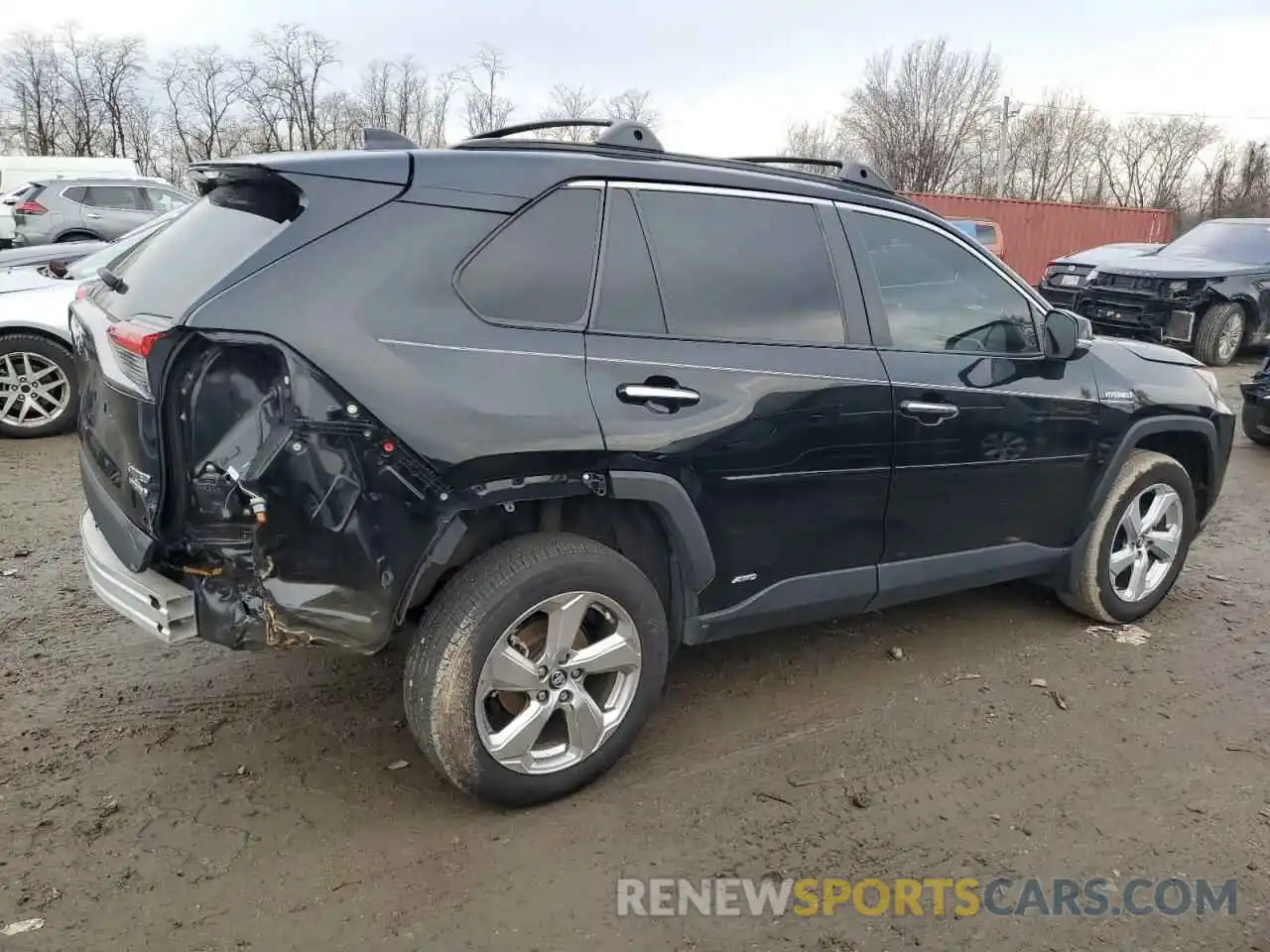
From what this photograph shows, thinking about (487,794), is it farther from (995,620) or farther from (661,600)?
(995,620)

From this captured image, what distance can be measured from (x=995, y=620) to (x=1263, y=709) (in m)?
1.10

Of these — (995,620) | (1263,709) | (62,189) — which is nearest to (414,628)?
(995,620)

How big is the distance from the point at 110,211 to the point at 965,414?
703 inches

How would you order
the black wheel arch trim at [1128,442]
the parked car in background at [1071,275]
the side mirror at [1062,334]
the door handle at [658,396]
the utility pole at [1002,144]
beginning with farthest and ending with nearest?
the utility pole at [1002,144] < the parked car in background at [1071,275] < the black wheel arch trim at [1128,442] < the side mirror at [1062,334] < the door handle at [658,396]

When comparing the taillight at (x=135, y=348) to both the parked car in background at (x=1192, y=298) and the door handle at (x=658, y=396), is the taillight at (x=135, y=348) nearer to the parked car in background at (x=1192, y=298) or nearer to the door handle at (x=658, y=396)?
the door handle at (x=658, y=396)

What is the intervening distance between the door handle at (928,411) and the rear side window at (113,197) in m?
17.8

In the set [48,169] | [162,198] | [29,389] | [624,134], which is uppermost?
[48,169]

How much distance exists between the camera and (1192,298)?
38.4 ft

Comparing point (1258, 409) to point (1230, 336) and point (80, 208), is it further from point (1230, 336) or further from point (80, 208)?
point (80, 208)

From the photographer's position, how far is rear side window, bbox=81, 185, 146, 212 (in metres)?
17.1

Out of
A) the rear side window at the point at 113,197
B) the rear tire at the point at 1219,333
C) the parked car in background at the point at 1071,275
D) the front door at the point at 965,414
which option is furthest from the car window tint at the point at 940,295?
the rear side window at the point at 113,197

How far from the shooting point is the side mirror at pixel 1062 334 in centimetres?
386

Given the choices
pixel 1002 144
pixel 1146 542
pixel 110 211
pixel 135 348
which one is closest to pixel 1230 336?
pixel 1146 542

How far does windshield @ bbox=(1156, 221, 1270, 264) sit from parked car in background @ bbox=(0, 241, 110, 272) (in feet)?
41.6
